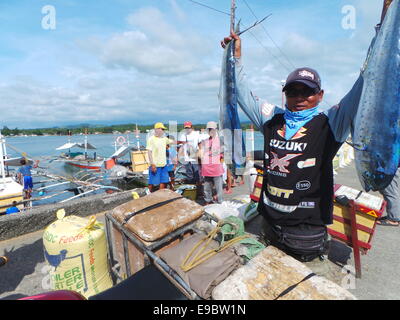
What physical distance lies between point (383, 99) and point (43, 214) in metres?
4.90

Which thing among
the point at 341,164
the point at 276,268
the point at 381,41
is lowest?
the point at 341,164

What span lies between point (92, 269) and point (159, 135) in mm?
3728

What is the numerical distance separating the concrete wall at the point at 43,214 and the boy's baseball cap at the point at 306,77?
430 cm

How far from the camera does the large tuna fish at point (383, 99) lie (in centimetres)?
142

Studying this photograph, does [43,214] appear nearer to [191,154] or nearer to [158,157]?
[158,157]

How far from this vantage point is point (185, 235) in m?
2.12

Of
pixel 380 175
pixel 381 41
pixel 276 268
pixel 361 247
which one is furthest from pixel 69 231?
pixel 361 247

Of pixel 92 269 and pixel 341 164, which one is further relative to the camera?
pixel 341 164

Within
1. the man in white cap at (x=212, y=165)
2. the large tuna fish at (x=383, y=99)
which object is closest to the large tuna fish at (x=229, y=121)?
the large tuna fish at (x=383, y=99)

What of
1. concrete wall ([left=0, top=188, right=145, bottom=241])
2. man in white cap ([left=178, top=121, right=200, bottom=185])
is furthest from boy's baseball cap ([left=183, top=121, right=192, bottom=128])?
concrete wall ([left=0, top=188, right=145, bottom=241])

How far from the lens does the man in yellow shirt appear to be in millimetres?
5344

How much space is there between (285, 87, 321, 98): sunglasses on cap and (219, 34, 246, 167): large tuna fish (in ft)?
3.62

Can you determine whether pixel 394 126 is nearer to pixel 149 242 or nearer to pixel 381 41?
pixel 381 41
